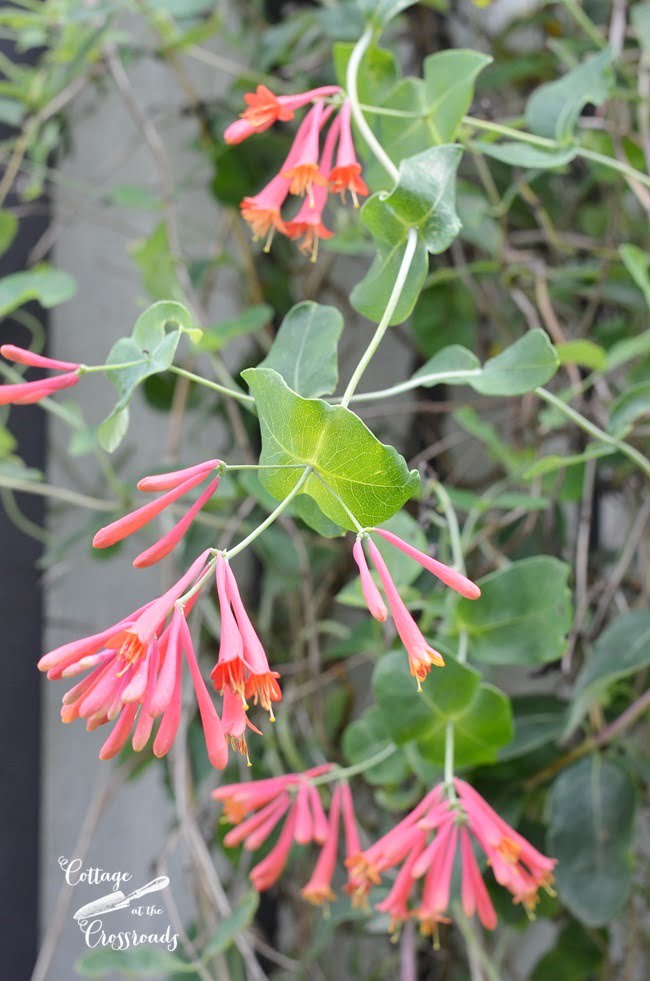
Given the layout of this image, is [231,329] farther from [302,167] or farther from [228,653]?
[228,653]

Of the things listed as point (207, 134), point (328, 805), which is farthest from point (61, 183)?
point (328, 805)

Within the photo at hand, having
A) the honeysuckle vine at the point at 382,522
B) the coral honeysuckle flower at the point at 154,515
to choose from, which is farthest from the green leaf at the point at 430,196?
the coral honeysuckle flower at the point at 154,515

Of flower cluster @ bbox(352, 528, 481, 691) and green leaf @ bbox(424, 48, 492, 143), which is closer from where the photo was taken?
flower cluster @ bbox(352, 528, 481, 691)

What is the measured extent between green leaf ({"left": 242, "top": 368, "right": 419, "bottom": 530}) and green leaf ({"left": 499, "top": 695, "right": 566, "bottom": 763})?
30cm

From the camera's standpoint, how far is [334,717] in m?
0.80

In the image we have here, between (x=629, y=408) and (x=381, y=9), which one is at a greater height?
(x=381, y=9)

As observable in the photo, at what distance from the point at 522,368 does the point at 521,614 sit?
0.13 meters

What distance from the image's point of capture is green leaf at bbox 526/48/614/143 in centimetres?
51

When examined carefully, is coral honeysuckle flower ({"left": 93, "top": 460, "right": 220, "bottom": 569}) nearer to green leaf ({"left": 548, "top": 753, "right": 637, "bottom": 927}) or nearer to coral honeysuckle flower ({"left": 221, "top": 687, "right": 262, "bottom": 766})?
coral honeysuckle flower ({"left": 221, "top": 687, "right": 262, "bottom": 766})

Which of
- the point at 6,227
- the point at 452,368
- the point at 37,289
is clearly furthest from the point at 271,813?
the point at 6,227

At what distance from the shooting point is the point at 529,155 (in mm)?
492

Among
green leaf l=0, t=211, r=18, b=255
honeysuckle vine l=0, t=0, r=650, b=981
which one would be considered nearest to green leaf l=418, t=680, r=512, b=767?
honeysuckle vine l=0, t=0, r=650, b=981

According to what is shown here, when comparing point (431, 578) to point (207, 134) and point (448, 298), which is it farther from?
point (207, 134)

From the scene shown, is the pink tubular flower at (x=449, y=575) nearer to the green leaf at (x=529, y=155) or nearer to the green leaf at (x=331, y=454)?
the green leaf at (x=331, y=454)
